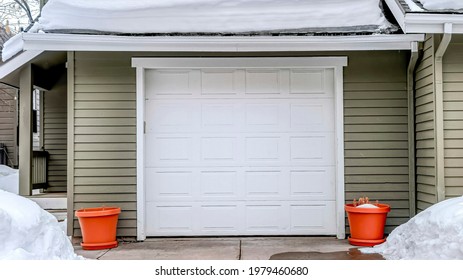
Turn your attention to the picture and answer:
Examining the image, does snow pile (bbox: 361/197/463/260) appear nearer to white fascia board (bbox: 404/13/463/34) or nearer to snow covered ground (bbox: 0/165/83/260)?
white fascia board (bbox: 404/13/463/34)

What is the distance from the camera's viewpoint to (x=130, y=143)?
6656 millimetres

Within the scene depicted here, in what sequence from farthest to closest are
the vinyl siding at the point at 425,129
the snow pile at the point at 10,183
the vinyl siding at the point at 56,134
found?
the snow pile at the point at 10,183 → the vinyl siding at the point at 56,134 → the vinyl siding at the point at 425,129

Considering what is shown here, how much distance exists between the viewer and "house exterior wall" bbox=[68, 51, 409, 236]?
6.64 metres

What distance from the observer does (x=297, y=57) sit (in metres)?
6.71

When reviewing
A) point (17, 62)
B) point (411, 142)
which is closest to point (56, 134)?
point (17, 62)

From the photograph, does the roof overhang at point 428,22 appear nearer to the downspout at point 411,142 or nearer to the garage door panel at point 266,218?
the downspout at point 411,142

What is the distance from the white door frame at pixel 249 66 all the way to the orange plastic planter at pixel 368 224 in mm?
475

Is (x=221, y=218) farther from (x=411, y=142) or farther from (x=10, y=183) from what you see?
(x=10, y=183)

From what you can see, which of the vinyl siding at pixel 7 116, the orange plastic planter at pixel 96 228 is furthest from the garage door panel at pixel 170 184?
the vinyl siding at pixel 7 116

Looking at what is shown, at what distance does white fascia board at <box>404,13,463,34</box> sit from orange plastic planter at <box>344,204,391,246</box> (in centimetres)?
208

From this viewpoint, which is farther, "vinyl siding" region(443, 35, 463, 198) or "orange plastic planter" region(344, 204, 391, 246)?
"orange plastic planter" region(344, 204, 391, 246)

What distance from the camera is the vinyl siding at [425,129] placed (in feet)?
19.5

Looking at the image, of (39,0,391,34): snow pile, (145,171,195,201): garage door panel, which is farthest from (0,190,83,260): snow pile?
(39,0,391,34): snow pile

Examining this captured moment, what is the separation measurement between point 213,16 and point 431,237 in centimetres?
349
